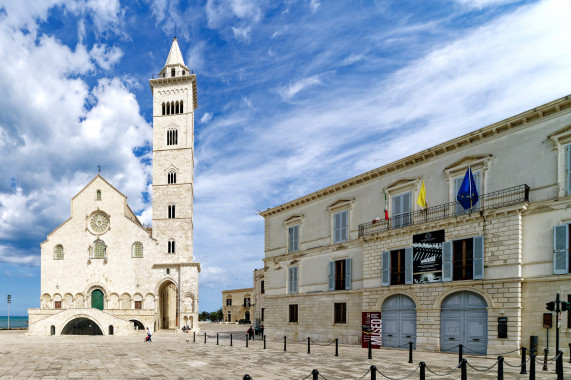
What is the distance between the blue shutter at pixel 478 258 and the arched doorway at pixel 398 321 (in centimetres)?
458

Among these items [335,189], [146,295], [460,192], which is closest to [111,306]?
[146,295]

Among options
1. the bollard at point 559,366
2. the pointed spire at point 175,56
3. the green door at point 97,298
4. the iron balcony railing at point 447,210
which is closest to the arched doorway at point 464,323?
the iron balcony railing at point 447,210

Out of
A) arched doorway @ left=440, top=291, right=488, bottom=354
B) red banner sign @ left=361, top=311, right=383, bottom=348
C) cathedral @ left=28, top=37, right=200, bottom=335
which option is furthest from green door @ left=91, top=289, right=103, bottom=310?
arched doorway @ left=440, top=291, right=488, bottom=354

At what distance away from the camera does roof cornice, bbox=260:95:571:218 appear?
1912 centimetres

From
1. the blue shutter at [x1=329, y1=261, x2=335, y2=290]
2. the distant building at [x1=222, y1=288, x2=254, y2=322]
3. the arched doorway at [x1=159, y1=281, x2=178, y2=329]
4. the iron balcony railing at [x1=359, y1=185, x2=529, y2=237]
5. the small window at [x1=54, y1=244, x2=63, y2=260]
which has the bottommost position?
the distant building at [x1=222, y1=288, x2=254, y2=322]

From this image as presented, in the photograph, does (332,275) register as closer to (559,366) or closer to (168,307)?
(559,366)

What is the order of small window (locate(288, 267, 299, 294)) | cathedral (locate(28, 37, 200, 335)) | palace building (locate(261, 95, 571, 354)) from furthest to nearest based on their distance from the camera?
cathedral (locate(28, 37, 200, 335)), small window (locate(288, 267, 299, 294)), palace building (locate(261, 95, 571, 354))

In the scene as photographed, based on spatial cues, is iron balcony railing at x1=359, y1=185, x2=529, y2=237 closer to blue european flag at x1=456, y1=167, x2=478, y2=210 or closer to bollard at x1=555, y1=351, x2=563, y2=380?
blue european flag at x1=456, y1=167, x2=478, y2=210

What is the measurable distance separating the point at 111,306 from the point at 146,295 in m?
4.13

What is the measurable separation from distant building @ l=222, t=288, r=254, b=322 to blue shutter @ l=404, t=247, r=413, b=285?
199 feet

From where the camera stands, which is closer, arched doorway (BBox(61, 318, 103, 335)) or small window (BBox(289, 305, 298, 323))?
small window (BBox(289, 305, 298, 323))

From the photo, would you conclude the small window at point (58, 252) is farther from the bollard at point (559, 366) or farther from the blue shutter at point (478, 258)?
the bollard at point (559, 366)

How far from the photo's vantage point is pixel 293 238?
115ft

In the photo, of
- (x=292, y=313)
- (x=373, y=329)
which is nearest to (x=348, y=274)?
(x=373, y=329)
